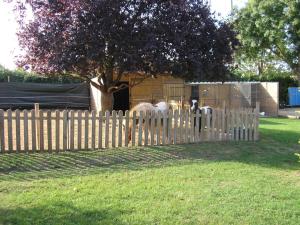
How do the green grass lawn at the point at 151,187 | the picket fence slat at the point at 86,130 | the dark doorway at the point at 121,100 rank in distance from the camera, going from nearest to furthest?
the green grass lawn at the point at 151,187 < the picket fence slat at the point at 86,130 < the dark doorway at the point at 121,100

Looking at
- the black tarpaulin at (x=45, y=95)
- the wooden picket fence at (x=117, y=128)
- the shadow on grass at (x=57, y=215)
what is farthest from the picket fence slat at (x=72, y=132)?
the black tarpaulin at (x=45, y=95)

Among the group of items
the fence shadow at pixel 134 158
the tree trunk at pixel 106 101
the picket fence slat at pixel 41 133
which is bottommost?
the fence shadow at pixel 134 158

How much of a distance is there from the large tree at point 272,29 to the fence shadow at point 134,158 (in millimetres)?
21749

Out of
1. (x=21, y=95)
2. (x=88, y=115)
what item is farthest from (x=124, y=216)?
(x=21, y=95)

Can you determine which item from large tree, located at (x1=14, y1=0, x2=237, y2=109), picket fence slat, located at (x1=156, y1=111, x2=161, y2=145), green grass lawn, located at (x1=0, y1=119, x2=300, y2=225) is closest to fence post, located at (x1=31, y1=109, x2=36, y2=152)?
green grass lawn, located at (x1=0, y1=119, x2=300, y2=225)

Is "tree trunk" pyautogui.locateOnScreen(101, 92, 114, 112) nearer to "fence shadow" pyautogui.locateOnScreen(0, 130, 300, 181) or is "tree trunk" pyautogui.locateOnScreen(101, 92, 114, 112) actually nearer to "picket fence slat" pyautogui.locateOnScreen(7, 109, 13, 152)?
"fence shadow" pyautogui.locateOnScreen(0, 130, 300, 181)

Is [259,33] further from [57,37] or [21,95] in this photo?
[57,37]

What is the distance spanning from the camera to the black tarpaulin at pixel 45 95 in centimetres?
2473

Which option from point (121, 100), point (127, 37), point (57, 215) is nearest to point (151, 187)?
point (57, 215)

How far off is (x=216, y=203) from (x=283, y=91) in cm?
3135

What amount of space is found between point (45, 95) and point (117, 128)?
15322mm

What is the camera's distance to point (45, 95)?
25.8 m

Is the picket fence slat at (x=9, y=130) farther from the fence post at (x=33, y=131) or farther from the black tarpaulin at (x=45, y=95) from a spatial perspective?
the black tarpaulin at (x=45, y=95)

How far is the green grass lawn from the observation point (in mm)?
5492
